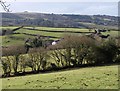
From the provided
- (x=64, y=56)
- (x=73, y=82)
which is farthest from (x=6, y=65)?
(x=73, y=82)

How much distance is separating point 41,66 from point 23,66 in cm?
374

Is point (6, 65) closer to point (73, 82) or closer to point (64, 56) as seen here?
point (64, 56)

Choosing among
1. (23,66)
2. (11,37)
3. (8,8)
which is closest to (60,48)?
(23,66)

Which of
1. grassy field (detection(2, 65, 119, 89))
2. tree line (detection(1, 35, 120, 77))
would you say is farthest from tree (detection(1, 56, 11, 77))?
grassy field (detection(2, 65, 119, 89))

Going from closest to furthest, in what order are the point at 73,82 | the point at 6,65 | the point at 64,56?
the point at 73,82, the point at 6,65, the point at 64,56

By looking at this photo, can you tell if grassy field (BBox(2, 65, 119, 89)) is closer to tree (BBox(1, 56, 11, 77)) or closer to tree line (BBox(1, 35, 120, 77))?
tree (BBox(1, 56, 11, 77))

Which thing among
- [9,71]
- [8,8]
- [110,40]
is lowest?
[9,71]

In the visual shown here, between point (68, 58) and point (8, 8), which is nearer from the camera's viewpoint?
point (8, 8)

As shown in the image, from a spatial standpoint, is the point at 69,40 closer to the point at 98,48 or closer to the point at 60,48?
the point at 60,48

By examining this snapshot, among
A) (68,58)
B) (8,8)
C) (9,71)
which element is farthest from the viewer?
(68,58)

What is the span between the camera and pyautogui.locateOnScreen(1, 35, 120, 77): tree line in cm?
5678

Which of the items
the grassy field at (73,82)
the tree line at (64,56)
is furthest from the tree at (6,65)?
the grassy field at (73,82)

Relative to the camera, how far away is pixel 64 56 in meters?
61.4

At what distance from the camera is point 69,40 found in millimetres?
63719
